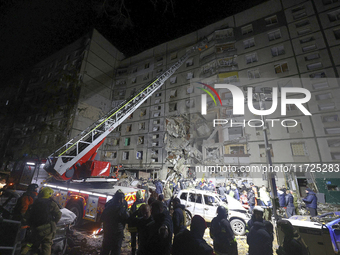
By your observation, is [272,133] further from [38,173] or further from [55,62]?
[55,62]

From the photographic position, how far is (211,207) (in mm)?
5539

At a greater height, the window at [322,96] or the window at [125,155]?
the window at [322,96]

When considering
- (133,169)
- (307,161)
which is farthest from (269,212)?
(133,169)

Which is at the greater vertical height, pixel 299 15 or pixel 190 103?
pixel 299 15

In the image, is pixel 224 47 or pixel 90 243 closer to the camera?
pixel 90 243

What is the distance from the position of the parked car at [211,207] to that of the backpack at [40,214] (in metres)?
4.54

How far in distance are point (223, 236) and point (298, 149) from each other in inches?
434

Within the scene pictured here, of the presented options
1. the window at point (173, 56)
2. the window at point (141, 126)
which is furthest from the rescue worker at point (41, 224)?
the window at point (173, 56)

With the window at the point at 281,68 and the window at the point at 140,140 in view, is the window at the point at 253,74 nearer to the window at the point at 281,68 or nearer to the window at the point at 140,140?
the window at the point at 281,68

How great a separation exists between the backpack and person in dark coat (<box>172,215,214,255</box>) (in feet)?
9.29

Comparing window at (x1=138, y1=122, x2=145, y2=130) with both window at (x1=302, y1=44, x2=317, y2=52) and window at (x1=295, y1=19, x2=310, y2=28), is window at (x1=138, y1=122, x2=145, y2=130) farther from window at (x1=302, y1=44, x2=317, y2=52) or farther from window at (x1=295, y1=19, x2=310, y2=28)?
window at (x1=295, y1=19, x2=310, y2=28)

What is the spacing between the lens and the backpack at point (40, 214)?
113 inches

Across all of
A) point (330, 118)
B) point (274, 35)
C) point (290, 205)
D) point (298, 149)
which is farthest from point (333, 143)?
point (274, 35)

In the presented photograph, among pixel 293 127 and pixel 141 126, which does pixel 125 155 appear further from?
pixel 293 127
